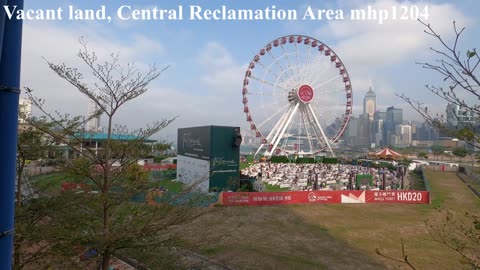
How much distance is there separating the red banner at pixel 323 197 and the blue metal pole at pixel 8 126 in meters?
17.6

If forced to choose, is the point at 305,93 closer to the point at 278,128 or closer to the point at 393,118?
the point at 278,128

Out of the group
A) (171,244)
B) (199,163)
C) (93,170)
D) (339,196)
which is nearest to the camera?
(171,244)

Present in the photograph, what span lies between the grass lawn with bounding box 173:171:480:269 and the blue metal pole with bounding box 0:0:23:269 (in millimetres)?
4766

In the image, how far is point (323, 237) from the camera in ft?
46.0

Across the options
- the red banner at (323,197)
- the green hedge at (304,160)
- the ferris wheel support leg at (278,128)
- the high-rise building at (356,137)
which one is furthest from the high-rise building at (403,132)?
the high-rise building at (356,137)

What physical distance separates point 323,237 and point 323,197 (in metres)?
7.78

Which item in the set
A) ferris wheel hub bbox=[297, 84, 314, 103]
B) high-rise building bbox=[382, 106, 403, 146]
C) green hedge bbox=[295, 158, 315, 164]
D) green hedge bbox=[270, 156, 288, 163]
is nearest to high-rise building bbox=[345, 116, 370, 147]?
green hedge bbox=[295, 158, 315, 164]

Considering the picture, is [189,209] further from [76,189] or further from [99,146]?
[76,189]

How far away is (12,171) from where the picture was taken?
220cm

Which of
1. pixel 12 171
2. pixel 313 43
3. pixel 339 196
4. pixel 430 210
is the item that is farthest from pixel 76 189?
pixel 313 43

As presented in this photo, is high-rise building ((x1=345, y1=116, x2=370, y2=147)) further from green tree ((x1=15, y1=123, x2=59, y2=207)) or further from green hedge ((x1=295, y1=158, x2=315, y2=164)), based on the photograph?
green tree ((x1=15, y1=123, x2=59, y2=207))

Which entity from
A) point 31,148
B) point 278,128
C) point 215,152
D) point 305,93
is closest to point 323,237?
point 31,148

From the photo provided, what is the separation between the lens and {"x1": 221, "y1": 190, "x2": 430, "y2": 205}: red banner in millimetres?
19906

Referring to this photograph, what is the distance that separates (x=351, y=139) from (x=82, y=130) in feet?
617
